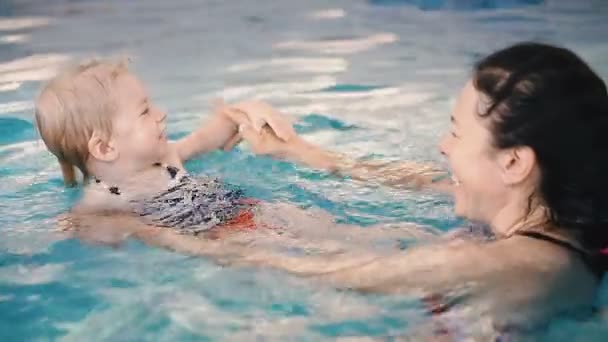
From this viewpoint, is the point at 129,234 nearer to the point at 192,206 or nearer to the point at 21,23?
the point at 192,206

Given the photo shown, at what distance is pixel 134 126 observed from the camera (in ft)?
8.85

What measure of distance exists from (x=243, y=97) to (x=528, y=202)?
279cm

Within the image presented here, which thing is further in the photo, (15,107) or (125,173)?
(15,107)

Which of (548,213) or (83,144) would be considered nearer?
(548,213)

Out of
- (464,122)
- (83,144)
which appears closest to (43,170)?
(83,144)

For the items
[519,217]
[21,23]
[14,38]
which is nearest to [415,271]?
[519,217]

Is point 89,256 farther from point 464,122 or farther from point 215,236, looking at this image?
point 464,122

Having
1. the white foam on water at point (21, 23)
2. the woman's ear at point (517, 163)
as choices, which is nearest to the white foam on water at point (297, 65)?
the white foam on water at point (21, 23)

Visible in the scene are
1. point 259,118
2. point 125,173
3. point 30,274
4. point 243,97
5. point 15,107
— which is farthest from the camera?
point 243,97

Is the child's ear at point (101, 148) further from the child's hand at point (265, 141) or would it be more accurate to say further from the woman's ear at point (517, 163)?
the woman's ear at point (517, 163)

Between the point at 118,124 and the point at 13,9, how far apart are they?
4.63m

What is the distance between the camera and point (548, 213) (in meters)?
1.98

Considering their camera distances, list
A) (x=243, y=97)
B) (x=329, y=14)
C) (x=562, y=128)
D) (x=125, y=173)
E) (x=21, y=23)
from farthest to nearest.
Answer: (x=329, y=14), (x=21, y=23), (x=243, y=97), (x=125, y=173), (x=562, y=128)

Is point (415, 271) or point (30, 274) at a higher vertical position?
point (415, 271)
